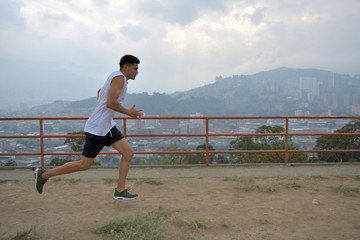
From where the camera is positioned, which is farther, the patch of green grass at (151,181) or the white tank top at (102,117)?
the patch of green grass at (151,181)

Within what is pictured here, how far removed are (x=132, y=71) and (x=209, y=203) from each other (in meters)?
2.14

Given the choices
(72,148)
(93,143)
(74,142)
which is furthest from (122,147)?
(74,142)

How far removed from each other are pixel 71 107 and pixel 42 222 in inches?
1414

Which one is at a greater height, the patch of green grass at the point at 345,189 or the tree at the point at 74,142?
the tree at the point at 74,142

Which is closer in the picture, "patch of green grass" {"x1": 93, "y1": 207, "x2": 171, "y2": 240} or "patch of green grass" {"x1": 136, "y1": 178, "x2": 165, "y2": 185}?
"patch of green grass" {"x1": 93, "y1": 207, "x2": 171, "y2": 240}

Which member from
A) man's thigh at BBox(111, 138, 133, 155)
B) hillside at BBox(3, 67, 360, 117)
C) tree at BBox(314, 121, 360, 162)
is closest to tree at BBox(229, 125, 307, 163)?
tree at BBox(314, 121, 360, 162)

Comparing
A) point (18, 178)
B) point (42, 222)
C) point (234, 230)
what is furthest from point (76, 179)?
point (234, 230)

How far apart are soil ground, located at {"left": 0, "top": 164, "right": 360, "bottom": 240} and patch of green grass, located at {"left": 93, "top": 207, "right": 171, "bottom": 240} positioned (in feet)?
0.37

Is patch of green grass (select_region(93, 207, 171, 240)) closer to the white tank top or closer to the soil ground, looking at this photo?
the soil ground

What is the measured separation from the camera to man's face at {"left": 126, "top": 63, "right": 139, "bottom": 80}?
367 centimetres

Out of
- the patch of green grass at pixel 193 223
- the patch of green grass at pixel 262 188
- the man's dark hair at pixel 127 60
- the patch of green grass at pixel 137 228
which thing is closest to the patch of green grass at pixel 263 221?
the patch of green grass at pixel 193 223

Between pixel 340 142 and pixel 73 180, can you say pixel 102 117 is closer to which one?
pixel 73 180

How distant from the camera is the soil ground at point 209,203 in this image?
302cm

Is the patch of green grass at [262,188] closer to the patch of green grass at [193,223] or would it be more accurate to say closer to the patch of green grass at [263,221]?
the patch of green grass at [263,221]
